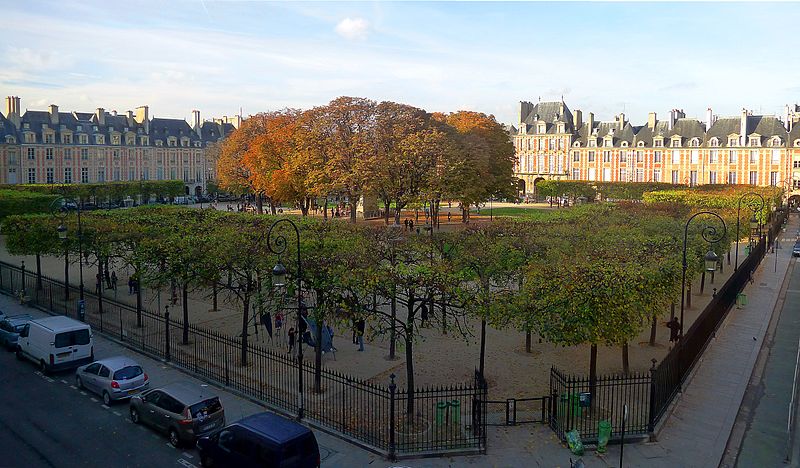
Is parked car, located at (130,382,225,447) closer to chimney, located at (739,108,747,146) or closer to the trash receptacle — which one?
the trash receptacle

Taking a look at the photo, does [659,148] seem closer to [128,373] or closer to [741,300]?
[741,300]

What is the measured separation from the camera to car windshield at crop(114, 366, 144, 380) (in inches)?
700

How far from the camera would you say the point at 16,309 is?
29016 millimetres

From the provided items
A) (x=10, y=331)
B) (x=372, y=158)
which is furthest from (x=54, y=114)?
(x=10, y=331)

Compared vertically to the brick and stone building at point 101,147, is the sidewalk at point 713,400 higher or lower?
lower

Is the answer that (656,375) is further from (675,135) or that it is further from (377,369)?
(675,135)

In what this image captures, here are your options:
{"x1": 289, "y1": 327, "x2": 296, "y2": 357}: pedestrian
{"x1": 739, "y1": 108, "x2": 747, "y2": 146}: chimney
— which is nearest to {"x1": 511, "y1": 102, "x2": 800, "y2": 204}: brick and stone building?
{"x1": 739, "y1": 108, "x2": 747, "y2": 146}: chimney

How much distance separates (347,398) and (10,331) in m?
14.3

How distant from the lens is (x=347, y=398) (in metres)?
18.0

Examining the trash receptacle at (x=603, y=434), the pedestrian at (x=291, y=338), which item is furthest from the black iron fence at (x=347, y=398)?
the trash receptacle at (x=603, y=434)

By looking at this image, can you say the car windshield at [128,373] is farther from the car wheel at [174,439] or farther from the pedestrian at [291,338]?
the pedestrian at [291,338]

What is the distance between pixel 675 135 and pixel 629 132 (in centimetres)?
759

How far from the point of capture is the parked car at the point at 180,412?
14.9m

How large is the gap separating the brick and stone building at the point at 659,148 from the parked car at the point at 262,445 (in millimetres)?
93969
